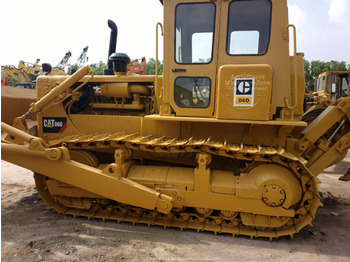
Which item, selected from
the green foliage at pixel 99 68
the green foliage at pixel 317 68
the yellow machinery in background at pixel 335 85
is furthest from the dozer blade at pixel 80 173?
the green foliage at pixel 317 68

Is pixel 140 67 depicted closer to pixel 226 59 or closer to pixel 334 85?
pixel 226 59

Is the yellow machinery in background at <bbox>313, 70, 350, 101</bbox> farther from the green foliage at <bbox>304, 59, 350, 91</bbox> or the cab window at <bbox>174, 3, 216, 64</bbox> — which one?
the green foliage at <bbox>304, 59, 350, 91</bbox>

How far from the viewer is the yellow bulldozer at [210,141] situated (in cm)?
334

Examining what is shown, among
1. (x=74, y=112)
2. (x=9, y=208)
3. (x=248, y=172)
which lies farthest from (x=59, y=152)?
(x=248, y=172)

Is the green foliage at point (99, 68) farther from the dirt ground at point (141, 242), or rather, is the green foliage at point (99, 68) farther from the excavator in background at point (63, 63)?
the dirt ground at point (141, 242)

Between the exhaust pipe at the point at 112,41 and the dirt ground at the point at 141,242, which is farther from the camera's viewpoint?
the exhaust pipe at the point at 112,41

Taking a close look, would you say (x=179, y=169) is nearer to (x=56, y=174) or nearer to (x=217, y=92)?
(x=217, y=92)

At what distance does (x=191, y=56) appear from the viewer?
3.57 m

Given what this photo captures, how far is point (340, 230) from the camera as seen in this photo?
383cm

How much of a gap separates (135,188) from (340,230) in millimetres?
3164

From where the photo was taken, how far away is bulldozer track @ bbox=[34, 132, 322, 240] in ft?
11.1

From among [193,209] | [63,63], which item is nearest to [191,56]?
[193,209]

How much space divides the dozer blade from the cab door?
48.5 inches

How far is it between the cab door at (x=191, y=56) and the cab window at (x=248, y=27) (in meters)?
0.22
